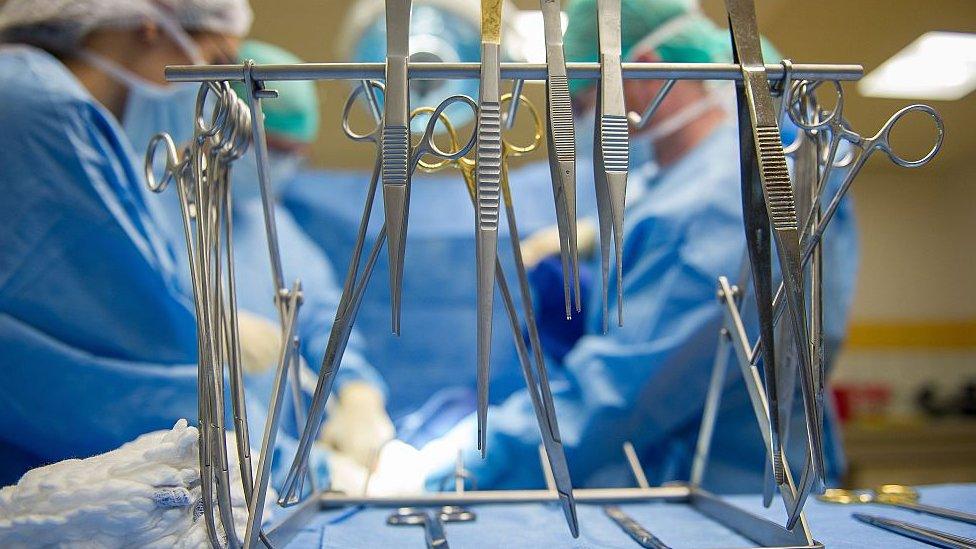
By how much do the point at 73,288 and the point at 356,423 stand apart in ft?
2.52

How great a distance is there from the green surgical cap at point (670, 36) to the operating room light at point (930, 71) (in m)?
0.39

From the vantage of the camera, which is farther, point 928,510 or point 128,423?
point 128,423

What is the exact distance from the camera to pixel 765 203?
2.42 feet

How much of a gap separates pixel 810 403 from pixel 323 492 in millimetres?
735

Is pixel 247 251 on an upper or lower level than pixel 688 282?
upper

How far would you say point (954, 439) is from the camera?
2971 millimetres

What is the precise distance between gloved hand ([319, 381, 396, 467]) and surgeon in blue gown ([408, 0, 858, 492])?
223mm

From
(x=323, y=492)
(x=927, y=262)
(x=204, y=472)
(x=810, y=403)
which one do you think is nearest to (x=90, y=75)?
(x=323, y=492)

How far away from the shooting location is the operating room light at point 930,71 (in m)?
1.74

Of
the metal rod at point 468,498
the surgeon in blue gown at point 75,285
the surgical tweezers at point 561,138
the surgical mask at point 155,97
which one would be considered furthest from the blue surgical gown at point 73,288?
the surgical tweezers at point 561,138

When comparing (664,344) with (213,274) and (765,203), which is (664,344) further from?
(213,274)

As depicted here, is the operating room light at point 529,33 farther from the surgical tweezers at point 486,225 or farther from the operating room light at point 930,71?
the surgical tweezers at point 486,225

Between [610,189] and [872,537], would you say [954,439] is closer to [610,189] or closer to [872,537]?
[872,537]

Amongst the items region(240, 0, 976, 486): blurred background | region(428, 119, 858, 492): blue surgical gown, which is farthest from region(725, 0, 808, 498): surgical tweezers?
region(240, 0, 976, 486): blurred background
